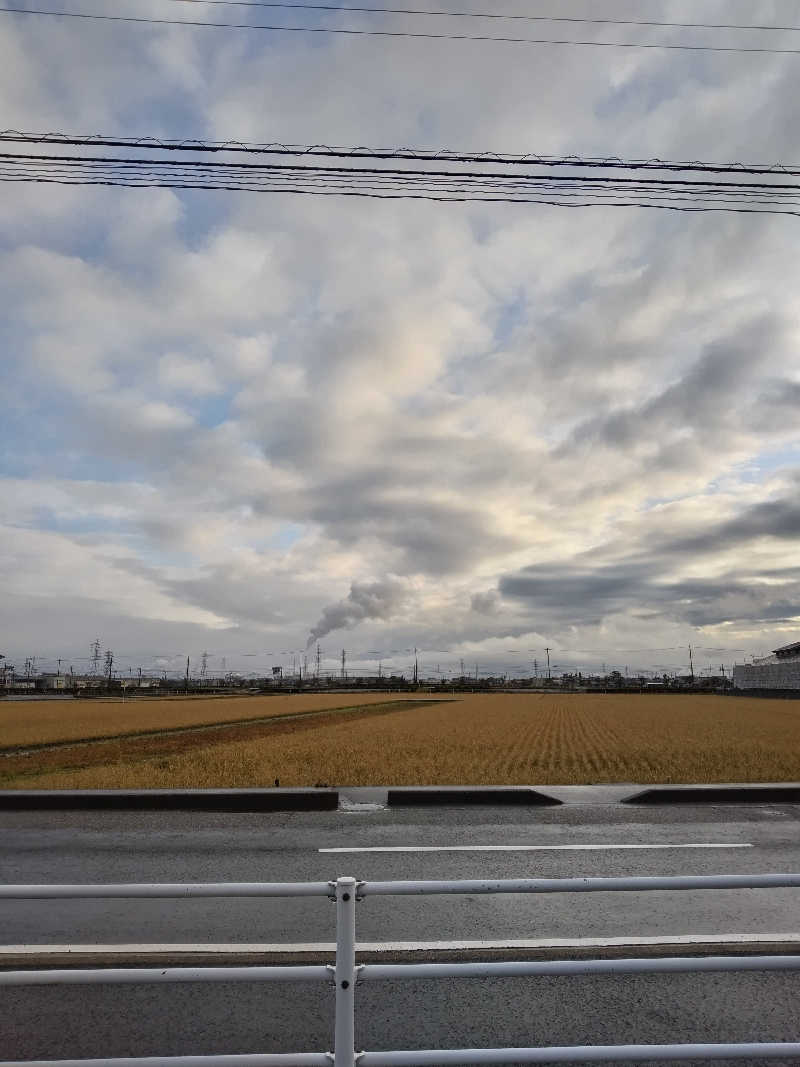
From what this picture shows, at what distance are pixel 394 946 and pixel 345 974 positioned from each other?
255 centimetres

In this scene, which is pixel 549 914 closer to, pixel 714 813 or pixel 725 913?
pixel 725 913

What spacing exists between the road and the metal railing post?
1.14 metres

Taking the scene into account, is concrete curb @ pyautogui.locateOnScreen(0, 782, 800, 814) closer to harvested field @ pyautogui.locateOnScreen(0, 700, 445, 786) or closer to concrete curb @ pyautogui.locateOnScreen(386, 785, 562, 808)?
concrete curb @ pyautogui.locateOnScreen(386, 785, 562, 808)

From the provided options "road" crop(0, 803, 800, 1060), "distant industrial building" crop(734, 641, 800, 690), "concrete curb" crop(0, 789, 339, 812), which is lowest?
"road" crop(0, 803, 800, 1060)

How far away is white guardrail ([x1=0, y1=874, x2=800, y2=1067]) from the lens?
9.88 ft

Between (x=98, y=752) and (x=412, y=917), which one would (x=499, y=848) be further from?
(x=98, y=752)

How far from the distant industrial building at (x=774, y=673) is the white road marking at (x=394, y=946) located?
4590 inches

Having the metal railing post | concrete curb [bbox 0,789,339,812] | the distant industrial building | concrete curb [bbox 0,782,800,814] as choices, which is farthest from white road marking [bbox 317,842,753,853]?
the distant industrial building

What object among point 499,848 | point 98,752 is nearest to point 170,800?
point 499,848

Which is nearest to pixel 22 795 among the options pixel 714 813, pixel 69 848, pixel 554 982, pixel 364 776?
pixel 69 848

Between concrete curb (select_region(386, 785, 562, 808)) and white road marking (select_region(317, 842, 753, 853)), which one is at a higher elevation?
concrete curb (select_region(386, 785, 562, 808))

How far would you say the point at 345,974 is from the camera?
311cm

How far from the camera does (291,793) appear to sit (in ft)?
36.9

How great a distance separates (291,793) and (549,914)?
5.73m
